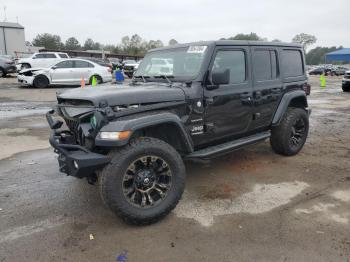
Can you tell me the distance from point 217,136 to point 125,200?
5.44 ft

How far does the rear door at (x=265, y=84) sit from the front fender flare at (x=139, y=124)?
1591 millimetres

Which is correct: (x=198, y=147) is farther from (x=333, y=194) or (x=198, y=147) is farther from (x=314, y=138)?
(x=314, y=138)

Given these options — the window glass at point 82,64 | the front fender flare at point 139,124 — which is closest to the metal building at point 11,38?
the window glass at point 82,64

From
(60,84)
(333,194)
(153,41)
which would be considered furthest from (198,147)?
(153,41)

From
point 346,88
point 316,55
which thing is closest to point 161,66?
point 346,88

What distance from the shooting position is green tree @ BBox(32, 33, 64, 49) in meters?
81.2

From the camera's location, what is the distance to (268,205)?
13.1 feet

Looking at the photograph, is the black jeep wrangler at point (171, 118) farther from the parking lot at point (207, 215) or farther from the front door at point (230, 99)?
the parking lot at point (207, 215)

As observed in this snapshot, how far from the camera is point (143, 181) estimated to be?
3.47 metres

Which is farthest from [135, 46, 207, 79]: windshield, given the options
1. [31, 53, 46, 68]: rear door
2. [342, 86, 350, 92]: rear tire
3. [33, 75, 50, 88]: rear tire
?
[31, 53, 46, 68]: rear door

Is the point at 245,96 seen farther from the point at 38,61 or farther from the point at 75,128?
the point at 38,61

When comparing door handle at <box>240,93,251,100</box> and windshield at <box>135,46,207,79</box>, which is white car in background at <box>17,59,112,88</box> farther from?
door handle at <box>240,93,251,100</box>

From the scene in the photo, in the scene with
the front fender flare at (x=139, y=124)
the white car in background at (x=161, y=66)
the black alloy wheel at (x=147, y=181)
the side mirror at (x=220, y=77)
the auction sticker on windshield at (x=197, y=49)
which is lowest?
the black alloy wheel at (x=147, y=181)

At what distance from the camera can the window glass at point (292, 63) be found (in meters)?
5.50
